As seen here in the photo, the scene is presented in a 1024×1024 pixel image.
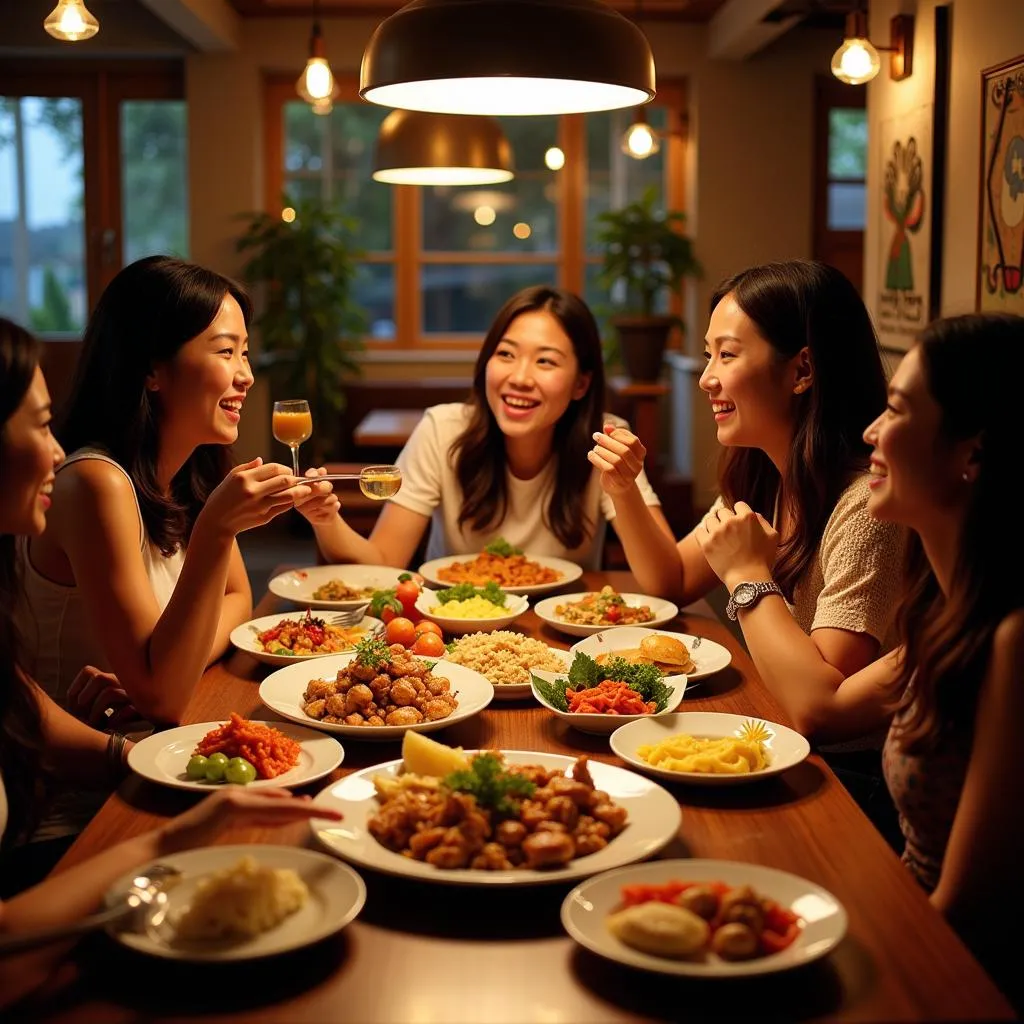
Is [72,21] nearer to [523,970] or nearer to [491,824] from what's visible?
[491,824]

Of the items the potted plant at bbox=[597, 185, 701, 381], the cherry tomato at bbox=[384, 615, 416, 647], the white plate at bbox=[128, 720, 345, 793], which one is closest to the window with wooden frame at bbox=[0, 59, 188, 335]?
the potted plant at bbox=[597, 185, 701, 381]

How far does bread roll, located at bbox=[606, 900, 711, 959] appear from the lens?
1237 mm

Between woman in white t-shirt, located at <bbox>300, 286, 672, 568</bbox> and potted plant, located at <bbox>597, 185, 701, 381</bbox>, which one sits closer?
woman in white t-shirt, located at <bbox>300, 286, 672, 568</bbox>

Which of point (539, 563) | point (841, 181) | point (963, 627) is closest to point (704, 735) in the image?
point (963, 627)

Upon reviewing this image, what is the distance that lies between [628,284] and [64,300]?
12.6 feet

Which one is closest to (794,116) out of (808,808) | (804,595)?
(804,595)

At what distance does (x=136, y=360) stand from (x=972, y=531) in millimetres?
1493

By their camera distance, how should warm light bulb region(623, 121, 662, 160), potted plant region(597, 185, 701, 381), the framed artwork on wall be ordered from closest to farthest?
the framed artwork on wall < warm light bulb region(623, 121, 662, 160) < potted plant region(597, 185, 701, 381)

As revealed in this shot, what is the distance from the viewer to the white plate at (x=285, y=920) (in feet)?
4.10

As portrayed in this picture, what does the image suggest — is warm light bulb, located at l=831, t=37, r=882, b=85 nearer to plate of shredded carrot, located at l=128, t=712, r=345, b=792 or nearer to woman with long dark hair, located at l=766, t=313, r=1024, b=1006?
woman with long dark hair, located at l=766, t=313, r=1024, b=1006

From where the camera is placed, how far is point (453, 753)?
5.44 ft

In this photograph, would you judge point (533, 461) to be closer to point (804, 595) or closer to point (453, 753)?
point (804, 595)

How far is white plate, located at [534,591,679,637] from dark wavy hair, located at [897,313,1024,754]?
0.93 metres

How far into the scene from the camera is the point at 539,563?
3.17 meters
